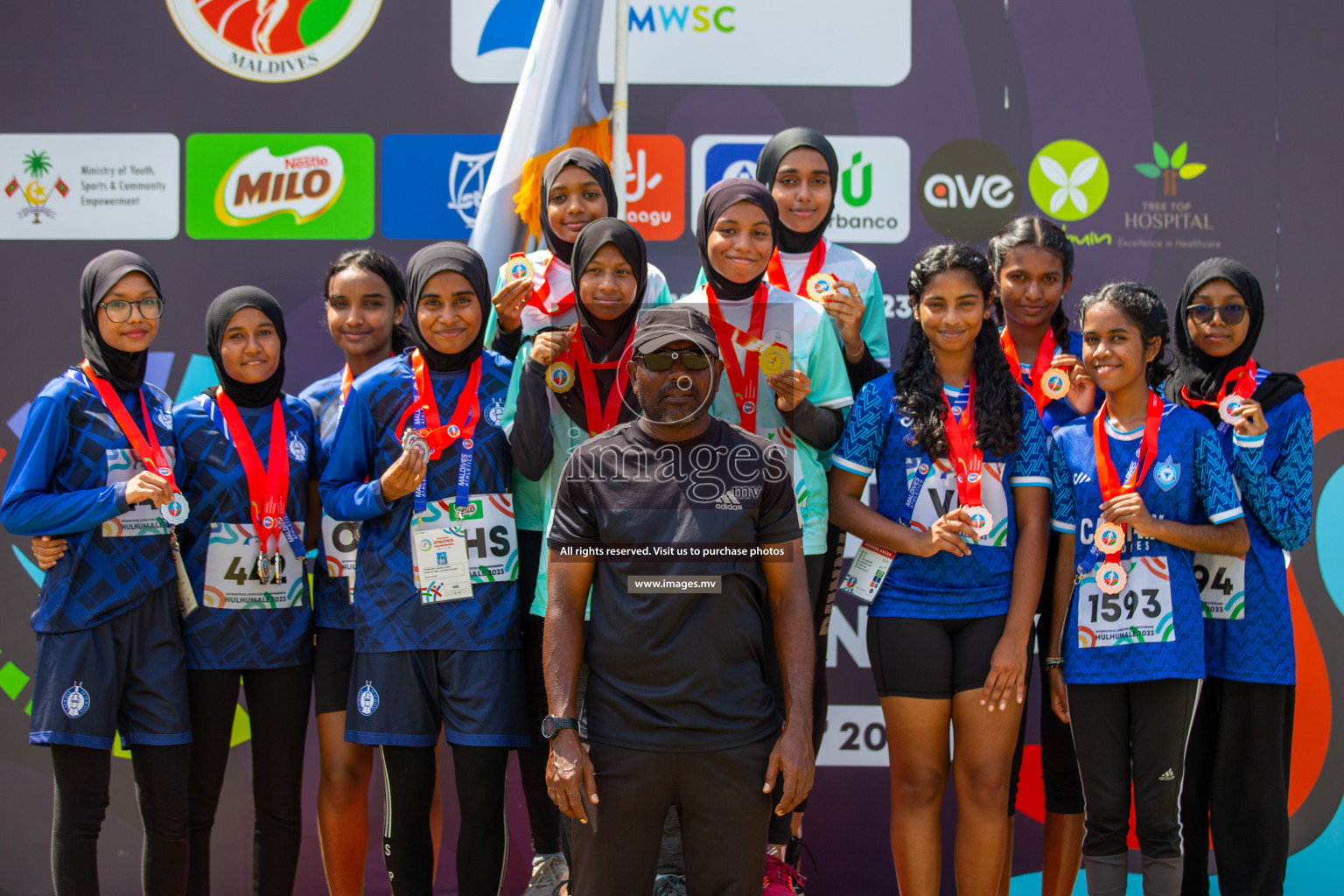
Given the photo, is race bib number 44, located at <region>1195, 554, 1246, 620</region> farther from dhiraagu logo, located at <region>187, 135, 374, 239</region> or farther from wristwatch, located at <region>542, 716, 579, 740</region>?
dhiraagu logo, located at <region>187, 135, 374, 239</region>

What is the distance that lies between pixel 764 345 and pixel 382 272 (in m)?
1.55

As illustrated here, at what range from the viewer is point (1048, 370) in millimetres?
3320

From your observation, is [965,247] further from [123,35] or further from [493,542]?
[123,35]

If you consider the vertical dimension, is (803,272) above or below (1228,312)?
above

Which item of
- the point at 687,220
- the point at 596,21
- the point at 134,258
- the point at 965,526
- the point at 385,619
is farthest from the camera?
the point at 687,220

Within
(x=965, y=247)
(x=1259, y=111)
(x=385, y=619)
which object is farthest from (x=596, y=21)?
(x=1259, y=111)

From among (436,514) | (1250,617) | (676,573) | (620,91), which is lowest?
(1250,617)

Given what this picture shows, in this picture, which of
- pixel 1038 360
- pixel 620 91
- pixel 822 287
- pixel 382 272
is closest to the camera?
pixel 822 287

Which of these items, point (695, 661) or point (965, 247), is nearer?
point (695, 661)

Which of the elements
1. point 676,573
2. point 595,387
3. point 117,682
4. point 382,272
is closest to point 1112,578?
point 676,573

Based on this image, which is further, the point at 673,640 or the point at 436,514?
the point at 436,514

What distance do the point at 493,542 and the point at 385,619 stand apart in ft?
1.27

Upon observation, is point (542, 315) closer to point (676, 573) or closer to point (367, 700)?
point (676, 573)

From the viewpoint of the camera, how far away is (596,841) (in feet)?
7.93
